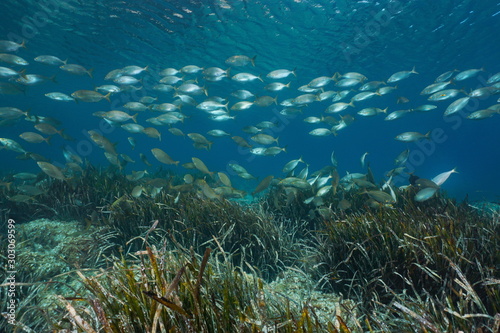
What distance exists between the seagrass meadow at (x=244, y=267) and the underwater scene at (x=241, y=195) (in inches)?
1.2

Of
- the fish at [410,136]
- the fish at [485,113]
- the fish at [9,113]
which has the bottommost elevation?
the fish at [9,113]

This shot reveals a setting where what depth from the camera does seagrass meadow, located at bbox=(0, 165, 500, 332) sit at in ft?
5.49

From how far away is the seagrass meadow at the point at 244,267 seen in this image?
5.49ft

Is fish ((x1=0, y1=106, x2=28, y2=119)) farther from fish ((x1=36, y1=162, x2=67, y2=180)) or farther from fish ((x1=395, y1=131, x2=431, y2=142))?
fish ((x1=395, y1=131, x2=431, y2=142))

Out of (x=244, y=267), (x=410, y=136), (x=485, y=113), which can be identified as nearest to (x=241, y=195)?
(x=244, y=267)

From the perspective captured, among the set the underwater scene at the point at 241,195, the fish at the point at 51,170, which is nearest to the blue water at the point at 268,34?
the underwater scene at the point at 241,195

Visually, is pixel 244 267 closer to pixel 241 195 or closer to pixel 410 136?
pixel 241 195

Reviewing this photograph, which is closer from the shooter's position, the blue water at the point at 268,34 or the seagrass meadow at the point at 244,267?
the seagrass meadow at the point at 244,267

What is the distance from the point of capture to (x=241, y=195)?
6695 mm

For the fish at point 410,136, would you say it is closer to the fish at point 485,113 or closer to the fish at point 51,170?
the fish at point 485,113

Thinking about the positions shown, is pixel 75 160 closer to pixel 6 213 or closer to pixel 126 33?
pixel 6 213

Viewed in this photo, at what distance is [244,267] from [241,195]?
243 centimetres

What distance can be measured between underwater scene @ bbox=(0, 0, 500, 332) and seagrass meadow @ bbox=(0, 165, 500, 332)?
0.03 m

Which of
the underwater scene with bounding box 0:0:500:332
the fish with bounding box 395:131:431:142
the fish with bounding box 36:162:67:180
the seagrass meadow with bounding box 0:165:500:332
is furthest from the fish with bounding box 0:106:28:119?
the fish with bounding box 395:131:431:142
